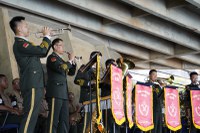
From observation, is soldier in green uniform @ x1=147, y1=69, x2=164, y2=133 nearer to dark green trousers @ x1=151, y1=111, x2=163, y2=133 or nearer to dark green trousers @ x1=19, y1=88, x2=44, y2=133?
dark green trousers @ x1=151, y1=111, x2=163, y2=133

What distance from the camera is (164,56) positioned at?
1653 centimetres

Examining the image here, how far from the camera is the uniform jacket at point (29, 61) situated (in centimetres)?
507

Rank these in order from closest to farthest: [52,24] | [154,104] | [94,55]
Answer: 1. [94,55]
2. [154,104]
3. [52,24]

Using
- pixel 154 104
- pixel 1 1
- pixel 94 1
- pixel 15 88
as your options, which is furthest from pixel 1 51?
pixel 154 104

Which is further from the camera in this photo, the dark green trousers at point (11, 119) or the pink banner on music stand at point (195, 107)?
the pink banner on music stand at point (195, 107)

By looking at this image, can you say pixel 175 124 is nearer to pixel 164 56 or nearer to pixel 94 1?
pixel 94 1

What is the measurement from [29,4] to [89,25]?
8.37ft

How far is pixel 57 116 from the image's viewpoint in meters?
5.77

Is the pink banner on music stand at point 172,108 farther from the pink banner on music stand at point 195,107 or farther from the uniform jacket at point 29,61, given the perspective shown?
the uniform jacket at point 29,61

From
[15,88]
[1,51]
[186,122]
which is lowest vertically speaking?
[186,122]

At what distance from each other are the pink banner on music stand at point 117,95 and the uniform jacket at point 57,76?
0.77 meters

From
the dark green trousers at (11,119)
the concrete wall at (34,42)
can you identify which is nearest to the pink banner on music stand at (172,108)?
the concrete wall at (34,42)

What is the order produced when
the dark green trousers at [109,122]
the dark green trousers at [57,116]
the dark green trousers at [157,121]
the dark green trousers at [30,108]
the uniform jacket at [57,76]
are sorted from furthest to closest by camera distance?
the dark green trousers at [157,121] → the dark green trousers at [109,122] → the uniform jacket at [57,76] → the dark green trousers at [57,116] → the dark green trousers at [30,108]

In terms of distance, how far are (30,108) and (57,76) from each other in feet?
4.06
